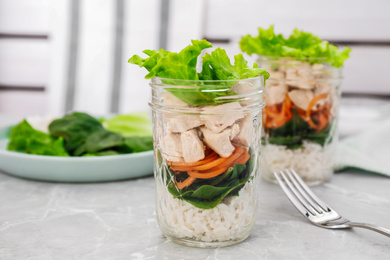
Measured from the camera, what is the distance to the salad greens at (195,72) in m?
0.69

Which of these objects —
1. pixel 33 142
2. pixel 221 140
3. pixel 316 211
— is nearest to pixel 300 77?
pixel 316 211

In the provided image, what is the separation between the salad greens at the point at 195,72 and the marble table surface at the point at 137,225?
24cm

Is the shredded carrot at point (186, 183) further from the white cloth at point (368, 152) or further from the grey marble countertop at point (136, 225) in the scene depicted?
the white cloth at point (368, 152)

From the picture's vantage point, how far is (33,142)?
3.67 ft

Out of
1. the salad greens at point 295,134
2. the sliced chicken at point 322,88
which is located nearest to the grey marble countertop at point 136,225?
the salad greens at point 295,134

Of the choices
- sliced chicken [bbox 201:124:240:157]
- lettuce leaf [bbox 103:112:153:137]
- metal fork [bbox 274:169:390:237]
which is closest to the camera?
sliced chicken [bbox 201:124:240:157]

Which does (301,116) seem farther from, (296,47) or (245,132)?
(245,132)

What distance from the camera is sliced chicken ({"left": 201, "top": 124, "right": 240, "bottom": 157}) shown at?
27.2 inches

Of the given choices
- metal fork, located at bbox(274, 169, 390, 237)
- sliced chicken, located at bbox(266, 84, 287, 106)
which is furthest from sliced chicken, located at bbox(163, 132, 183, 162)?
sliced chicken, located at bbox(266, 84, 287, 106)

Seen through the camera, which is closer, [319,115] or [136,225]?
[136,225]

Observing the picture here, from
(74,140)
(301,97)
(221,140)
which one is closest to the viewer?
(221,140)

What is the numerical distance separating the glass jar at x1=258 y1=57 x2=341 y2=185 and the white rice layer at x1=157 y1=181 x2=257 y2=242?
316mm

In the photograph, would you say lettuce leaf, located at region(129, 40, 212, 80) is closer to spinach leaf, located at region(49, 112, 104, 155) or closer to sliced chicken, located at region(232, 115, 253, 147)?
sliced chicken, located at region(232, 115, 253, 147)

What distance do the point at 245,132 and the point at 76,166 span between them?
0.45 metres
